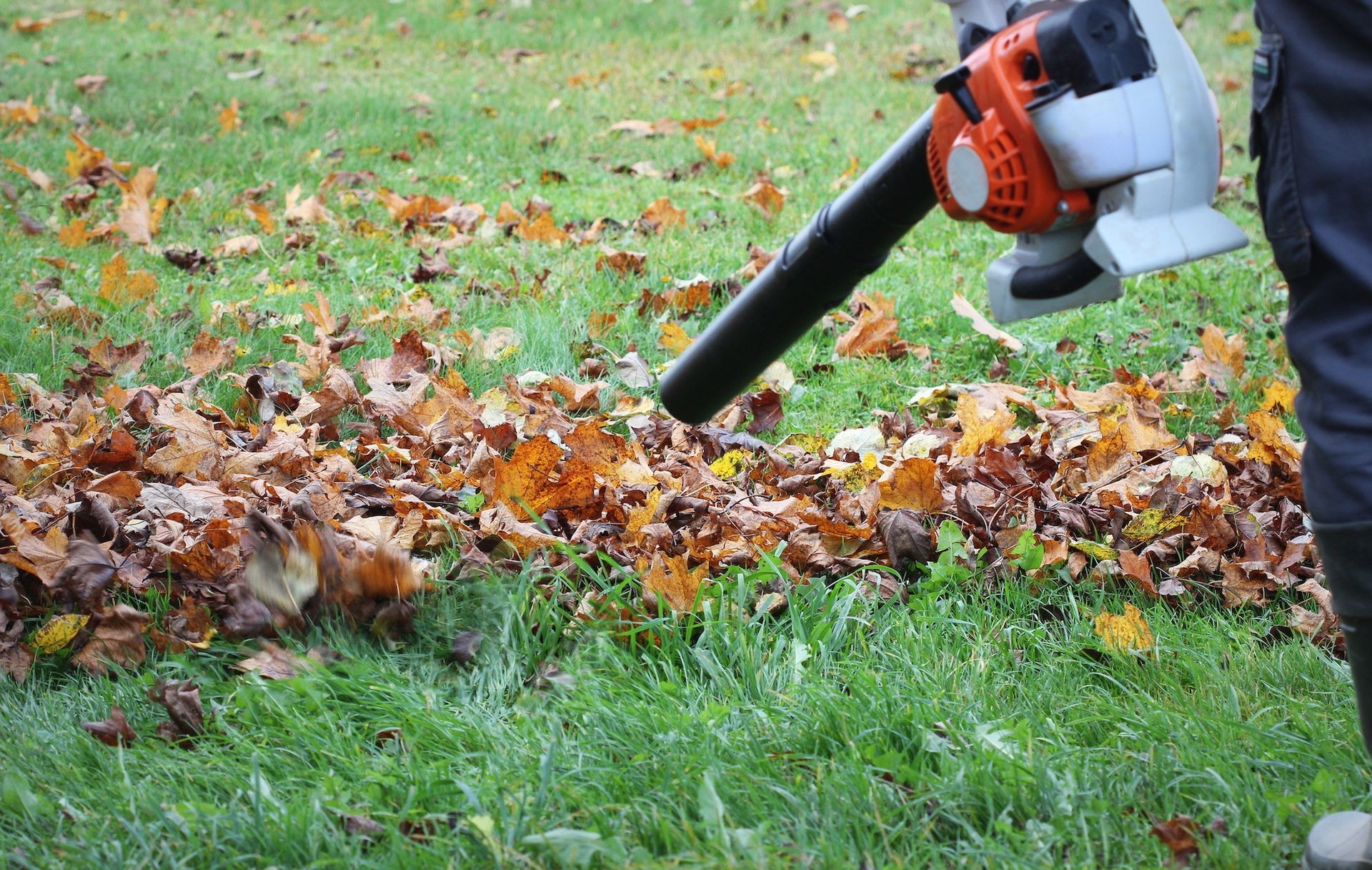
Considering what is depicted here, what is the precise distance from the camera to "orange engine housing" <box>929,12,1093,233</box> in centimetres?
119

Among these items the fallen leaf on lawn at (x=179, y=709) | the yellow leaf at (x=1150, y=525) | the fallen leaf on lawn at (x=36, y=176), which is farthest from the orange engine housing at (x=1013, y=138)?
the fallen leaf on lawn at (x=36, y=176)

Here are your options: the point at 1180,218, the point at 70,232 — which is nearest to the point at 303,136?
the point at 70,232

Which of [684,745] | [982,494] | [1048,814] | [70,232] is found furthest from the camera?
[70,232]

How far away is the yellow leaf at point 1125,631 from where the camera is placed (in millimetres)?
1931

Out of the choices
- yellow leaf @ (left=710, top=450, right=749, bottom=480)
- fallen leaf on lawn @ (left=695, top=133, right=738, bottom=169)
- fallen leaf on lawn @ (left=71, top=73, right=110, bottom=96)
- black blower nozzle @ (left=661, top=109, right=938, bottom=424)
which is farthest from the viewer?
fallen leaf on lawn @ (left=71, top=73, right=110, bottom=96)

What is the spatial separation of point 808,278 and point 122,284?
2.76 m

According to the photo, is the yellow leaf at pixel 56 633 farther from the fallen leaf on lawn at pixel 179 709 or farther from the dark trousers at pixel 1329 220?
the dark trousers at pixel 1329 220

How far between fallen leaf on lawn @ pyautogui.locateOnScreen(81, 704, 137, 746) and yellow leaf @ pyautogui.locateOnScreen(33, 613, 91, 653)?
0.23 m

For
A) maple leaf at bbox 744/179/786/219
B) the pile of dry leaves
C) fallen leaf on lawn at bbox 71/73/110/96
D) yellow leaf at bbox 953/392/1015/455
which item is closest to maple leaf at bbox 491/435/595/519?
the pile of dry leaves

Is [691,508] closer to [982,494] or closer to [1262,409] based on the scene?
[982,494]

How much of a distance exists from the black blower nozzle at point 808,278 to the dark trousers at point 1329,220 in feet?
→ 1.19

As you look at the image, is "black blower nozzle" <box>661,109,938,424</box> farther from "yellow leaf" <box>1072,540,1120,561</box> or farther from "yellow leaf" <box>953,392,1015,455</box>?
"yellow leaf" <box>953,392,1015,455</box>

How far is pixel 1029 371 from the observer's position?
3295 mm

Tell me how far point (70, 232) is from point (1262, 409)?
3850 mm
